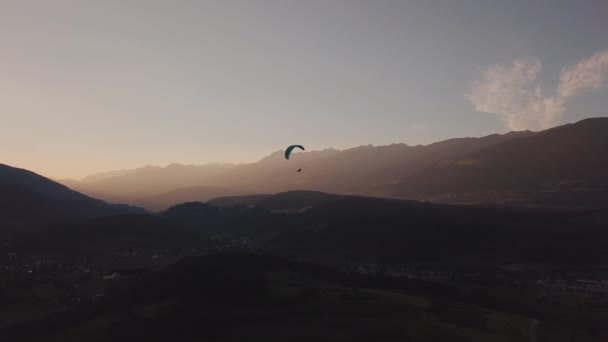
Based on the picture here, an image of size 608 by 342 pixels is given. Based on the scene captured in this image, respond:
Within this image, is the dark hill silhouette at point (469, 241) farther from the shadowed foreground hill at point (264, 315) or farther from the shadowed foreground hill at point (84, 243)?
the shadowed foreground hill at point (264, 315)

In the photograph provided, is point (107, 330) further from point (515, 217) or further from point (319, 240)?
point (515, 217)

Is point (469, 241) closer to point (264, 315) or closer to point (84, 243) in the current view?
point (264, 315)

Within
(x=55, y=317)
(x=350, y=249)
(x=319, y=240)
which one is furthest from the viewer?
(x=319, y=240)

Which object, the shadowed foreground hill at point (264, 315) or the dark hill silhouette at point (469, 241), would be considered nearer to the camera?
the shadowed foreground hill at point (264, 315)

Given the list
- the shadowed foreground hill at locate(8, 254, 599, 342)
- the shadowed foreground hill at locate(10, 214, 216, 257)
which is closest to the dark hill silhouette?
the shadowed foreground hill at locate(10, 214, 216, 257)

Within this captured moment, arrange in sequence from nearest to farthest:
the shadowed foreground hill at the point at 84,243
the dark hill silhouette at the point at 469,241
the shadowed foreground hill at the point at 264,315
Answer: the shadowed foreground hill at the point at 264,315 < the dark hill silhouette at the point at 469,241 < the shadowed foreground hill at the point at 84,243

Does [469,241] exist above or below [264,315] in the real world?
above

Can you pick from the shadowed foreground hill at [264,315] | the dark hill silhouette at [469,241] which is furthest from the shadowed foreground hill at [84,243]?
the shadowed foreground hill at [264,315]

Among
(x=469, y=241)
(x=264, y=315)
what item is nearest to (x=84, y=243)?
(x=264, y=315)

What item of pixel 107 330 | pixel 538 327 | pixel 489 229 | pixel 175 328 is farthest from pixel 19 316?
pixel 489 229

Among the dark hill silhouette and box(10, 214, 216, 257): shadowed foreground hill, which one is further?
box(10, 214, 216, 257): shadowed foreground hill

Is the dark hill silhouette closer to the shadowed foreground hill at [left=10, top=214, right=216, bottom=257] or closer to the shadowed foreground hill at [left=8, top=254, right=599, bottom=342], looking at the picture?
the shadowed foreground hill at [left=10, top=214, right=216, bottom=257]
